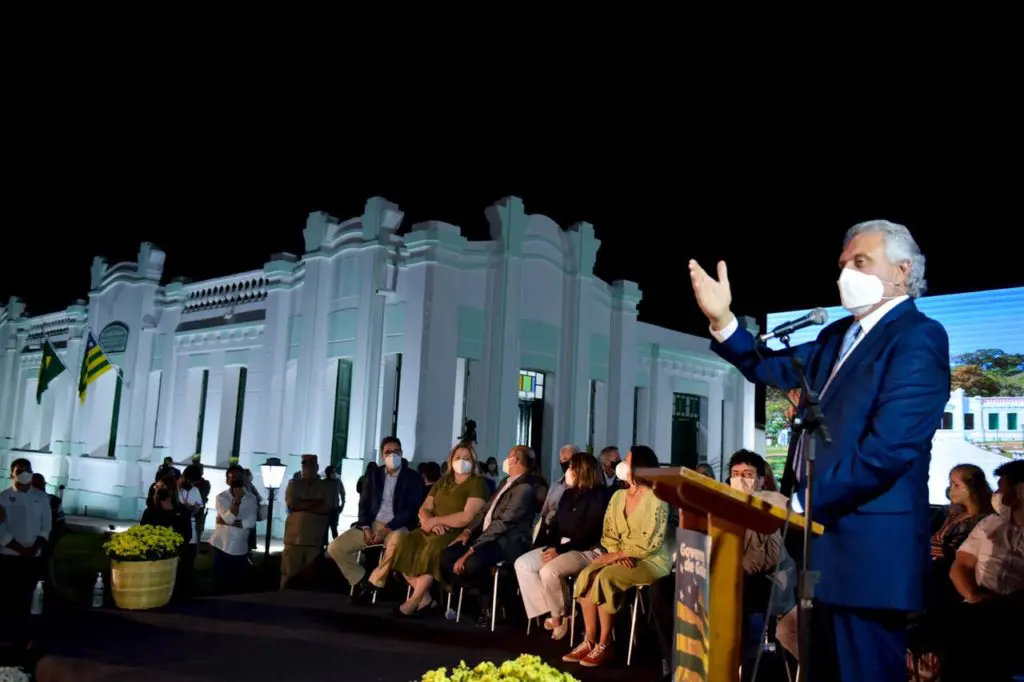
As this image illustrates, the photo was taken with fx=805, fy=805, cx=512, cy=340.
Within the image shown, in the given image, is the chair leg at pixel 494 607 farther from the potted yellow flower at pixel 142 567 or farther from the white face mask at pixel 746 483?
the potted yellow flower at pixel 142 567

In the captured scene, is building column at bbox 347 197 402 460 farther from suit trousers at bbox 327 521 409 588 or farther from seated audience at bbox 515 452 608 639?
seated audience at bbox 515 452 608 639

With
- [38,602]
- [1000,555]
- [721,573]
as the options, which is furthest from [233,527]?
[1000,555]

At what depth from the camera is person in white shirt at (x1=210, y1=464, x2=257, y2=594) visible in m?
9.22

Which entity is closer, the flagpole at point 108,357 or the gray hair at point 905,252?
the gray hair at point 905,252

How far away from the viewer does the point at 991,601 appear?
181 inches

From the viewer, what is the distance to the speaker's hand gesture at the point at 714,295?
108 inches

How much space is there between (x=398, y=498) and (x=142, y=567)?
2466 mm

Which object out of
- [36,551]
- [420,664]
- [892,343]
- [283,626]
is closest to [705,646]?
[892,343]

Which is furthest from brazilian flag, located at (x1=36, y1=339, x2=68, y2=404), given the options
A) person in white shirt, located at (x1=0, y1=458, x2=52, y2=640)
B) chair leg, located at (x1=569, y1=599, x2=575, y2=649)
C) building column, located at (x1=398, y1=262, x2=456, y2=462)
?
chair leg, located at (x1=569, y1=599, x2=575, y2=649)

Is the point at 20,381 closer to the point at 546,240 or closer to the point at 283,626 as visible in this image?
the point at 546,240

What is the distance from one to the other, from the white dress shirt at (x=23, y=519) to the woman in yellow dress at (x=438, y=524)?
3.65 metres

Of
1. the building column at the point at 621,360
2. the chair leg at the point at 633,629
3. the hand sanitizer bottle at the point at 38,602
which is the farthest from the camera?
the building column at the point at 621,360

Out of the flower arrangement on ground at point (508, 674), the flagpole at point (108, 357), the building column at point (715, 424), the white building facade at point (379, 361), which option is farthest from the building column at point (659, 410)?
the flower arrangement on ground at point (508, 674)

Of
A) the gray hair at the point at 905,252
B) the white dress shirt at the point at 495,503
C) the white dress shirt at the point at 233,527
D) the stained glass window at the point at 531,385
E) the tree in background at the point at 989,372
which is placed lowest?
the white dress shirt at the point at 233,527
